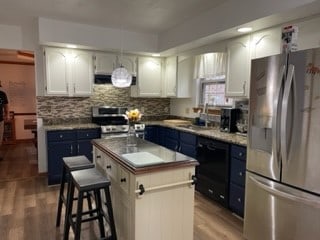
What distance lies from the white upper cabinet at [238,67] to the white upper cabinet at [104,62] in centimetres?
211

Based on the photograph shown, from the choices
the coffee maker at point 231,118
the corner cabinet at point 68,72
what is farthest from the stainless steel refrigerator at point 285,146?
the corner cabinet at point 68,72

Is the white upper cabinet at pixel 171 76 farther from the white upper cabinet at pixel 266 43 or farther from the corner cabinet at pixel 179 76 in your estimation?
the white upper cabinet at pixel 266 43

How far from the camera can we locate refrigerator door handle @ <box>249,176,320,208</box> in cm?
187

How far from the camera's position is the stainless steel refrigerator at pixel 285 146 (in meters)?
1.86

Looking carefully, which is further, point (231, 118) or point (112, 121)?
point (112, 121)

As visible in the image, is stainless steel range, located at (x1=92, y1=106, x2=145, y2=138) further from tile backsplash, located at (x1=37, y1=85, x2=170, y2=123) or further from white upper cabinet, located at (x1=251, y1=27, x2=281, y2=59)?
white upper cabinet, located at (x1=251, y1=27, x2=281, y2=59)

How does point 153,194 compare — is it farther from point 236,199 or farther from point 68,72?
point 68,72

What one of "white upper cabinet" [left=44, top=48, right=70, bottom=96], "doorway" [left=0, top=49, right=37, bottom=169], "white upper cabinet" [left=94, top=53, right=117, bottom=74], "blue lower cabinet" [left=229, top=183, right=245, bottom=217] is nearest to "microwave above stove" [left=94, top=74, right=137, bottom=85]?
"white upper cabinet" [left=94, top=53, right=117, bottom=74]

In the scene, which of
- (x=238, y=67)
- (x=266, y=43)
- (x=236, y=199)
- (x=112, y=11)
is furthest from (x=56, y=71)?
(x=236, y=199)

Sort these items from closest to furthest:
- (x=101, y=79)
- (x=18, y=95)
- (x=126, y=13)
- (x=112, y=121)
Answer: (x=126, y=13), (x=101, y=79), (x=112, y=121), (x=18, y=95)

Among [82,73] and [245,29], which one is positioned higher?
[245,29]

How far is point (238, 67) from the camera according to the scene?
10.7 feet

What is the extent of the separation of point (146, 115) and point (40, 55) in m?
2.25

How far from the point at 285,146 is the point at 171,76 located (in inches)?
122
